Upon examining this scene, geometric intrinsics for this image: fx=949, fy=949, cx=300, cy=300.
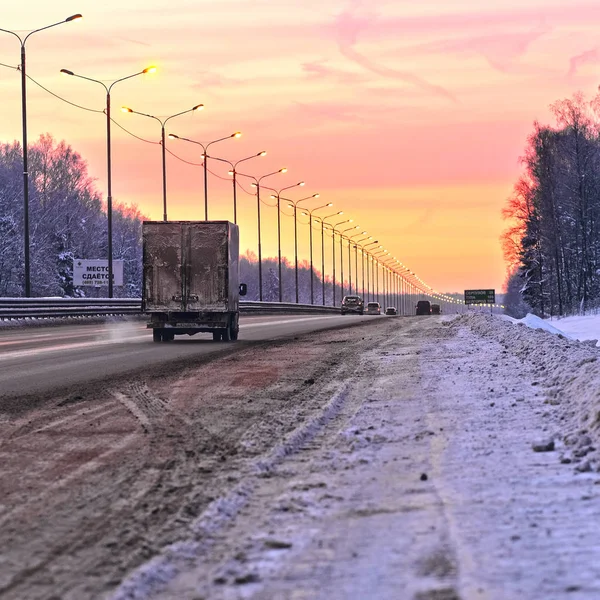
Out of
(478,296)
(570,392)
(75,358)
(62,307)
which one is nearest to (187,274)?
(75,358)

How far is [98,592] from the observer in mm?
3998

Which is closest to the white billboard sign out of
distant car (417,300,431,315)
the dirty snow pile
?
the dirty snow pile

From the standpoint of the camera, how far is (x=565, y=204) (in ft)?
238

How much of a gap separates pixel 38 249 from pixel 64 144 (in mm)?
20782

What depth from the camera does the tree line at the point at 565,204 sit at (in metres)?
69.8

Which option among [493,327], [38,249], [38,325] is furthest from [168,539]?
[38,249]

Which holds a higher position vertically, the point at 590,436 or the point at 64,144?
the point at 64,144

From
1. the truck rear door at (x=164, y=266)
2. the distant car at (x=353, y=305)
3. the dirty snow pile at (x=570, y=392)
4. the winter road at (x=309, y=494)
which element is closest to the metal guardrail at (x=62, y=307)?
the truck rear door at (x=164, y=266)

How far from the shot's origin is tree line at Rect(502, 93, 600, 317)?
229 ft

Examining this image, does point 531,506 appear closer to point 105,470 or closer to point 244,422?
point 105,470

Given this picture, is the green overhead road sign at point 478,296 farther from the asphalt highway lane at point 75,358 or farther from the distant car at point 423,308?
the asphalt highway lane at point 75,358

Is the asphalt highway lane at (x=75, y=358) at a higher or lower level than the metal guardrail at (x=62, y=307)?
lower

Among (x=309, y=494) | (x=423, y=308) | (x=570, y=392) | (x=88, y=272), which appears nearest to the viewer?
(x=309, y=494)

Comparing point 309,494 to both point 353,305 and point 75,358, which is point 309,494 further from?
point 353,305
